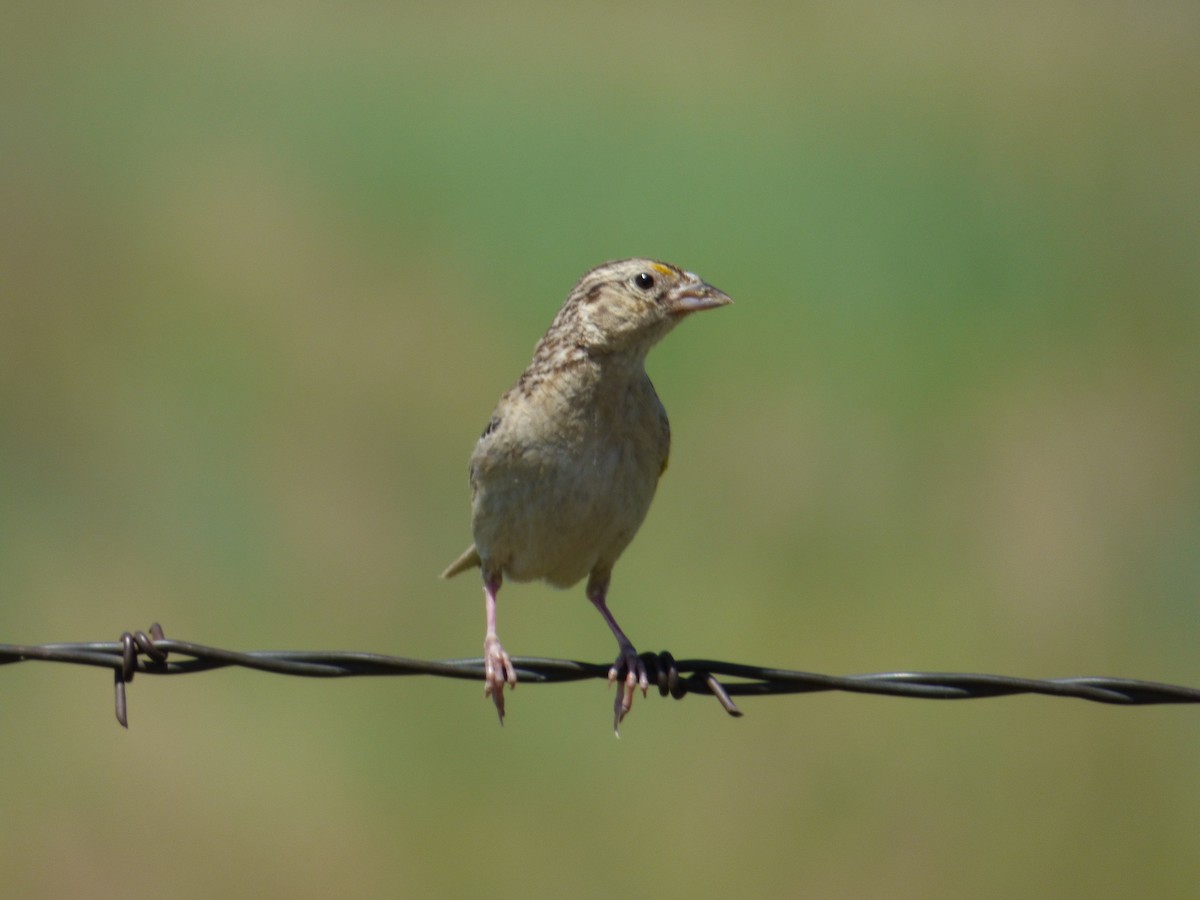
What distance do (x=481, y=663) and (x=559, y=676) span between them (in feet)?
0.81

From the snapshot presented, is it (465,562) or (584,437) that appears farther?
(465,562)

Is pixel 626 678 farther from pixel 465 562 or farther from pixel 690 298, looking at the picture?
pixel 465 562

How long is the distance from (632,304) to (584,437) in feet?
2.07

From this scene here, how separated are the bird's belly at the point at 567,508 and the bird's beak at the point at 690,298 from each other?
2.11 feet

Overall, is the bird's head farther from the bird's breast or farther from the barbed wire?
the barbed wire

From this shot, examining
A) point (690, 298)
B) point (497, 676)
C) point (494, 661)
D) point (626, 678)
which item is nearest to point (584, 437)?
point (690, 298)

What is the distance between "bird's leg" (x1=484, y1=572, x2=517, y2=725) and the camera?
478cm

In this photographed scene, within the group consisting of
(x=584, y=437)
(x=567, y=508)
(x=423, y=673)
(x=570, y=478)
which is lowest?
(x=423, y=673)

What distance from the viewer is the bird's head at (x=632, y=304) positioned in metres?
6.20

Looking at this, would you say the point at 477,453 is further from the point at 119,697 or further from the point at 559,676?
the point at 119,697

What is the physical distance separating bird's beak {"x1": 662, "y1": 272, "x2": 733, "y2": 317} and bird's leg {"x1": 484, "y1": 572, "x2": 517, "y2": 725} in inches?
57.9

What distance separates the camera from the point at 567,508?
6.05m

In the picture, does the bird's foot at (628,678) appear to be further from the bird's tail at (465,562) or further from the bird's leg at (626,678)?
the bird's tail at (465,562)

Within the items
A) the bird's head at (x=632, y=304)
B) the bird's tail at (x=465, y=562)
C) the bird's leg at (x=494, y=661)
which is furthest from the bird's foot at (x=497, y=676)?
the bird's head at (x=632, y=304)
